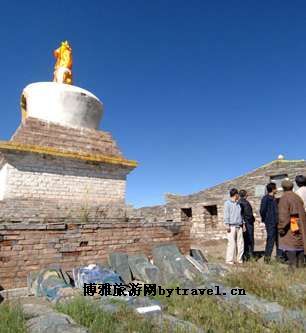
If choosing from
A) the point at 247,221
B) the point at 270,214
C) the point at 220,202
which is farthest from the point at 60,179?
the point at 220,202

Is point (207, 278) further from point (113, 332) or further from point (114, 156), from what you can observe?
point (114, 156)

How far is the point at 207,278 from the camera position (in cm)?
493

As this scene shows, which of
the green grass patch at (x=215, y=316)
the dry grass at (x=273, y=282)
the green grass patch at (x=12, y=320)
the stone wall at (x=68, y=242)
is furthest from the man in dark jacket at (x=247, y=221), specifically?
the green grass patch at (x=12, y=320)

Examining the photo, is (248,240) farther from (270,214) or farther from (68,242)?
(68,242)

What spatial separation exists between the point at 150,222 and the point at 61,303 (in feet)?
9.17

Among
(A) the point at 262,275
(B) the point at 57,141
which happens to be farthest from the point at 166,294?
(B) the point at 57,141

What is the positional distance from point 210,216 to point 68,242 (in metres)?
12.0

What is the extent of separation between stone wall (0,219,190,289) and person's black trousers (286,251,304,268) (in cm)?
217

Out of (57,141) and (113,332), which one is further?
(57,141)

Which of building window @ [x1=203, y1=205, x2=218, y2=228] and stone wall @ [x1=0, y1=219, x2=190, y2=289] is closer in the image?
stone wall @ [x1=0, y1=219, x2=190, y2=289]

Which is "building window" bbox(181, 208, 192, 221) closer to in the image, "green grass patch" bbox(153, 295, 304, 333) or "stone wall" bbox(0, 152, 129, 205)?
"stone wall" bbox(0, 152, 129, 205)

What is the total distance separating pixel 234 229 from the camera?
21.2 ft

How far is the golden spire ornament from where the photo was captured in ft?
36.9


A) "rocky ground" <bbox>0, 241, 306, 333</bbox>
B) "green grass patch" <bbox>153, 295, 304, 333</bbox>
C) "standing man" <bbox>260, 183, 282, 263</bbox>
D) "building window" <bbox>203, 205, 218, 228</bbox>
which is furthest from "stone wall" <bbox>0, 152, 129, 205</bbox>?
"building window" <bbox>203, 205, 218, 228</bbox>
